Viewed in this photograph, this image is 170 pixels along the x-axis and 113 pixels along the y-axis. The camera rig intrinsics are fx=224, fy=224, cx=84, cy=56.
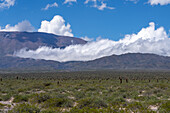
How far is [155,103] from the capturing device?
56.1 ft

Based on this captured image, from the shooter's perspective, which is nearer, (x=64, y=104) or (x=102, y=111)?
(x=102, y=111)

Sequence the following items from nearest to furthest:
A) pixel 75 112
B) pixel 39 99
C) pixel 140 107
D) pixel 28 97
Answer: pixel 75 112
pixel 140 107
pixel 39 99
pixel 28 97

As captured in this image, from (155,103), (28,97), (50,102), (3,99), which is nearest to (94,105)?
(50,102)

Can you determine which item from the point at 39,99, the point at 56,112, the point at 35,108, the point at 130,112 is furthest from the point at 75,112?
the point at 39,99

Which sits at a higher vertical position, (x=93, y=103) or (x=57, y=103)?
(x=93, y=103)

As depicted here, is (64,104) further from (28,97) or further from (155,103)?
(155,103)

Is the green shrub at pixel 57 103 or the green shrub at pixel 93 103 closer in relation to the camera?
the green shrub at pixel 93 103

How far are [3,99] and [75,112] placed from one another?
398 inches

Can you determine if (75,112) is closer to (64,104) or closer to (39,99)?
(64,104)

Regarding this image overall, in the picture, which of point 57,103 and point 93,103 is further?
point 57,103

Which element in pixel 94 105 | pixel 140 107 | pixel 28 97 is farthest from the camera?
pixel 28 97

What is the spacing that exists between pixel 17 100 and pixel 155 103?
38.3 ft

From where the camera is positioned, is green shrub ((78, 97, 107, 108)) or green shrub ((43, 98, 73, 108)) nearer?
green shrub ((78, 97, 107, 108))

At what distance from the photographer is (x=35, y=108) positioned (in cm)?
1412
